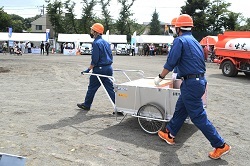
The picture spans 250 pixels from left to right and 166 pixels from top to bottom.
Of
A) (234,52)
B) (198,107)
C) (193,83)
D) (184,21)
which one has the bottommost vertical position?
(198,107)

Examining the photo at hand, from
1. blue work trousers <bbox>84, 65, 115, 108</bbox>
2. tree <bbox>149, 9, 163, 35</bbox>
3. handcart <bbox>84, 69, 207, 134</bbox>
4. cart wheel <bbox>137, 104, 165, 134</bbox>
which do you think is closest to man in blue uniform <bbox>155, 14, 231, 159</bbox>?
handcart <bbox>84, 69, 207, 134</bbox>

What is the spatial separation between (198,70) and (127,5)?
5884cm

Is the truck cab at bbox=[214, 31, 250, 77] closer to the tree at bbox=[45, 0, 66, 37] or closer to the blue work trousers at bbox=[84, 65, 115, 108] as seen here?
the blue work trousers at bbox=[84, 65, 115, 108]

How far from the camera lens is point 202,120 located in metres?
4.66

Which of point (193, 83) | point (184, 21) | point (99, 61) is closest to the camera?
point (193, 83)

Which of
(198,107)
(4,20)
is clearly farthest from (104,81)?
(4,20)

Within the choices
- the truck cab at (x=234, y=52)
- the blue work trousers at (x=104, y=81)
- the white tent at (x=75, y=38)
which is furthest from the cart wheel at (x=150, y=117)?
the white tent at (x=75, y=38)

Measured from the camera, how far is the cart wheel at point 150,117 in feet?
18.1

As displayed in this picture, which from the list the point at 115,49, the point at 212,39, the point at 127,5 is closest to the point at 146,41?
the point at 115,49

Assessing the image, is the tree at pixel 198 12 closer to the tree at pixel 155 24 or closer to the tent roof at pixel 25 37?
the tree at pixel 155 24

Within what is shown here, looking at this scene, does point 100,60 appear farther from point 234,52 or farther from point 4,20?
point 4,20

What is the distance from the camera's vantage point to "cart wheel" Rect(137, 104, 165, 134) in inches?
217

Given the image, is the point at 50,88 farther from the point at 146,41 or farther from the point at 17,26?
the point at 17,26

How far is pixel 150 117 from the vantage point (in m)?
A: 5.60
